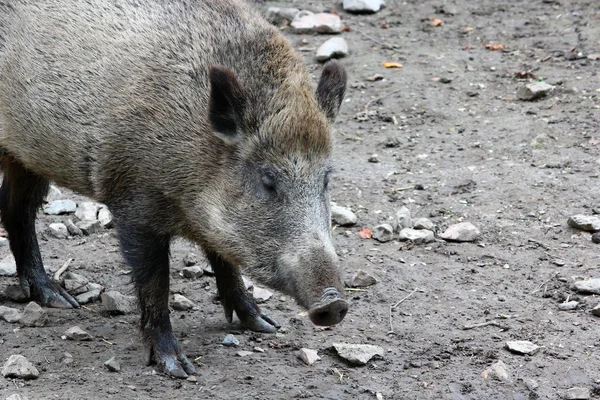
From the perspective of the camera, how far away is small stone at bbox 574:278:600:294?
596 centimetres

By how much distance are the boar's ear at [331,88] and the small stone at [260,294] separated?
1603mm

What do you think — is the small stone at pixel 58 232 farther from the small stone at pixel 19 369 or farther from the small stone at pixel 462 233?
the small stone at pixel 462 233

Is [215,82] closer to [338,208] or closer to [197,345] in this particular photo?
[197,345]

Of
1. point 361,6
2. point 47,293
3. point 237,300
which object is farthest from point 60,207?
point 361,6

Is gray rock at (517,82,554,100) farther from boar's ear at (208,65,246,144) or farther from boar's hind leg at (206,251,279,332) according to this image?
boar's ear at (208,65,246,144)

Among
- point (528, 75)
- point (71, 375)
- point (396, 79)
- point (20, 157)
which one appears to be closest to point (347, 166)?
point (396, 79)

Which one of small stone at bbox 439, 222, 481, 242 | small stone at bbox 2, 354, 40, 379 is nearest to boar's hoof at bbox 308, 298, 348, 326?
small stone at bbox 2, 354, 40, 379

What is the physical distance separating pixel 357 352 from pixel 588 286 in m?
1.68

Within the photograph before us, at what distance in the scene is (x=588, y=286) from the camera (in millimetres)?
5988

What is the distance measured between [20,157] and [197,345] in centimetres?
158

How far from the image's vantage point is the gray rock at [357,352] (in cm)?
527

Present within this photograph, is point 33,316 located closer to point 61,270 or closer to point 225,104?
point 61,270

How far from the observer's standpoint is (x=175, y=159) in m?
5.03

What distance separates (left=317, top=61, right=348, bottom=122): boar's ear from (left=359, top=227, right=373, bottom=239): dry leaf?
191cm
